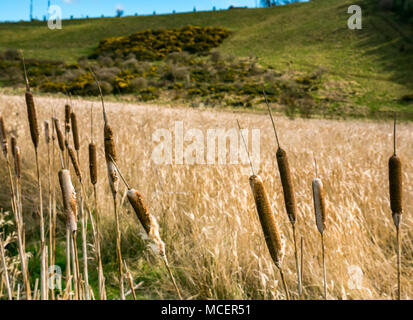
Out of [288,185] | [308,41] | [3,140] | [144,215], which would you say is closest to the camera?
[144,215]

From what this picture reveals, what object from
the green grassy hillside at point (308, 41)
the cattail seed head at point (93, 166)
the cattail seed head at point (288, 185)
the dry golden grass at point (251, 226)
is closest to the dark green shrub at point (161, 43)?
A: the green grassy hillside at point (308, 41)

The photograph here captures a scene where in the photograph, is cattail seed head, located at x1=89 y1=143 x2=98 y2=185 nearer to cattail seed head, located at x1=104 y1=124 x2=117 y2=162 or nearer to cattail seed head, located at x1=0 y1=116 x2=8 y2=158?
cattail seed head, located at x1=104 y1=124 x2=117 y2=162

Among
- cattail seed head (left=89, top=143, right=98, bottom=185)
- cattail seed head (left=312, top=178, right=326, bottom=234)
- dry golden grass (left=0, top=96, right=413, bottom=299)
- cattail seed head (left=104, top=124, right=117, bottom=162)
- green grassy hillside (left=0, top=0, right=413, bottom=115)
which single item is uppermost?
green grassy hillside (left=0, top=0, right=413, bottom=115)

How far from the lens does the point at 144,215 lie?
0.60 metres

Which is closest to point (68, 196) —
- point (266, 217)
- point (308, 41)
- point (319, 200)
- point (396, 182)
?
point (266, 217)

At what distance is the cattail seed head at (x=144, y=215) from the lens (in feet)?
1.89

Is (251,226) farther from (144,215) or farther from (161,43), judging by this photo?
(161,43)

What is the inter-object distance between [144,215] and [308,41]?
44.4m

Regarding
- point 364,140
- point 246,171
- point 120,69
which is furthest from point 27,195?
point 120,69

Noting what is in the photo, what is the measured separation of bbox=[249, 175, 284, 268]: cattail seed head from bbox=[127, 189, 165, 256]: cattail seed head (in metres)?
0.20

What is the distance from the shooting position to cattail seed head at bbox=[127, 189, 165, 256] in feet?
1.89

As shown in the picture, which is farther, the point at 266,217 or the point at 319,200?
the point at 319,200

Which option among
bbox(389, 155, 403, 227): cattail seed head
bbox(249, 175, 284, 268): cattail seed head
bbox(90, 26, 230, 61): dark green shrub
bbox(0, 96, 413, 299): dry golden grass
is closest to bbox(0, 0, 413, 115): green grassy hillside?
bbox(90, 26, 230, 61): dark green shrub

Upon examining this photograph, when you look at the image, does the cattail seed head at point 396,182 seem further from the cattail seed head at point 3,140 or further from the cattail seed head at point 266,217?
the cattail seed head at point 3,140
